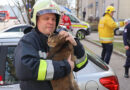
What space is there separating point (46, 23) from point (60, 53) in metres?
0.28

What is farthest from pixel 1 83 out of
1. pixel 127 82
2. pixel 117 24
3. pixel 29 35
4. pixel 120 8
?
pixel 120 8

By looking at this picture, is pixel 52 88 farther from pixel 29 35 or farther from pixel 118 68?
pixel 118 68

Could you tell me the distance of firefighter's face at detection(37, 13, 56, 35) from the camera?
157 centimetres

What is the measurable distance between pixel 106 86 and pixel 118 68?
4048 millimetres

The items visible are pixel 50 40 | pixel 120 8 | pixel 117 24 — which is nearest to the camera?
pixel 50 40

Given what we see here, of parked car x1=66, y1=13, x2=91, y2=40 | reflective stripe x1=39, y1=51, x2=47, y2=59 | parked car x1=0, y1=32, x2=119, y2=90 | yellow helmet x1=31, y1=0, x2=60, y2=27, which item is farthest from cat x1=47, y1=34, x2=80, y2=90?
parked car x1=66, y1=13, x2=91, y2=40

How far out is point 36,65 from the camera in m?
1.38

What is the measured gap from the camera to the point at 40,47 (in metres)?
1.53

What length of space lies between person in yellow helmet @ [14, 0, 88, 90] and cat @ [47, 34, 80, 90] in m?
0.04

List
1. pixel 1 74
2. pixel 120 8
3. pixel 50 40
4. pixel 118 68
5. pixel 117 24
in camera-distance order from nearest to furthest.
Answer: pixel 50 40 < pixel 1 74 < pixel 117 24 < pixel 118 68 < pixel 120 8

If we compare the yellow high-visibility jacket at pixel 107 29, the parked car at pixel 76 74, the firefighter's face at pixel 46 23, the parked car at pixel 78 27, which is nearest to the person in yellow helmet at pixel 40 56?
the firefighter's face at pixel 46 23

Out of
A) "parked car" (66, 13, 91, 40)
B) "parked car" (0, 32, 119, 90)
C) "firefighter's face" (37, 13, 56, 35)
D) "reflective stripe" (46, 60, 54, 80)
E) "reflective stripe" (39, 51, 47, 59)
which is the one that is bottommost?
"parked car" (66, 13, 91, 40)

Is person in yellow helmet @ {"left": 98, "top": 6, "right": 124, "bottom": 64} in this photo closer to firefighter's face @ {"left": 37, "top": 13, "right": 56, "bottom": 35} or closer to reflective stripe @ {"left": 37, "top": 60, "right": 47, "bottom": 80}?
firefighter's face @ {"left": 37, "top": 13, "right": 56, "bottom": 35}

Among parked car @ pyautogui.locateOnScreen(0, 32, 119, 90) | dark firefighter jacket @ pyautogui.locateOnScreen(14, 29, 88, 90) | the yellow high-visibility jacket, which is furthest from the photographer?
the yellow high-visibility jacket
